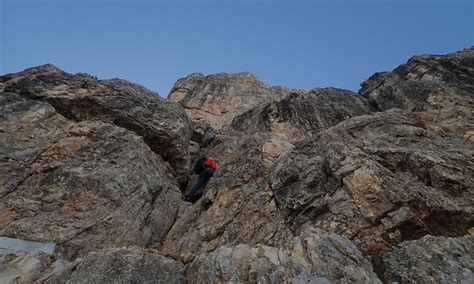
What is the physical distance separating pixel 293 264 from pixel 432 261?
480 centimetres

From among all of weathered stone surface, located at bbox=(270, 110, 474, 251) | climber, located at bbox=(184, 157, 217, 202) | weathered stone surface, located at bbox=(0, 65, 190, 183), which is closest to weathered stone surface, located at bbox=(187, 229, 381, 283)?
weathered stone surface, located at bbox=(270, 110, 474, 251)

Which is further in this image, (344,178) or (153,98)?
(153,98)

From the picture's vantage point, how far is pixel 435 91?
1194 inches

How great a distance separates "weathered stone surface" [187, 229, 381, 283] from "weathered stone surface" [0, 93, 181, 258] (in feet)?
24.7

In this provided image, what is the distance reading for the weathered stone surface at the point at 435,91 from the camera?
25.8 metres

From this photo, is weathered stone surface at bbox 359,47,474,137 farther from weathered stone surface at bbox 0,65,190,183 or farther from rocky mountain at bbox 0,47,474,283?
weathered stone surface at bbox 0,65,190,183

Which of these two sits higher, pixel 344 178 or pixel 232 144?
pixel 232 144

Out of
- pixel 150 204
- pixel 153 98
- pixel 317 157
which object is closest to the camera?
pixel 317 157

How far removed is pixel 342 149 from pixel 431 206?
5.40 m

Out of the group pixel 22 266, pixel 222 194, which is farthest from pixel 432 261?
pixel 22 266

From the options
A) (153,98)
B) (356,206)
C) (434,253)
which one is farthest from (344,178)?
(153,98)

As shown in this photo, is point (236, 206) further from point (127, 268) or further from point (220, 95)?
point (220, 95)

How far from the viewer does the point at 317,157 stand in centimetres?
2014

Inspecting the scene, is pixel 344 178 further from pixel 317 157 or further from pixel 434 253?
pixel 434 253
